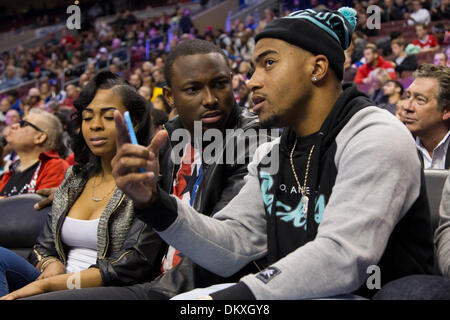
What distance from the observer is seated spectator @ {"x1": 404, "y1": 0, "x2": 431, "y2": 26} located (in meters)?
9.32

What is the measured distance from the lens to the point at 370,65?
7344 mm

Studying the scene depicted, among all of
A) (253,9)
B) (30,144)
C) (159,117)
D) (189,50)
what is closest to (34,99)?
(253,9)

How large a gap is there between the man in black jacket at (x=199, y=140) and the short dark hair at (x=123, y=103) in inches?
5.2

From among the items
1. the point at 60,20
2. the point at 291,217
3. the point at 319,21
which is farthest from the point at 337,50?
the point at 60,20

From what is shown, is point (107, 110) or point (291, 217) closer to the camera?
point (291, 217)

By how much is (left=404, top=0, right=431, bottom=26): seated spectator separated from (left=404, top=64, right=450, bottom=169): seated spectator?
22.2 ft

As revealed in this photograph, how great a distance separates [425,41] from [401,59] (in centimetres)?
85

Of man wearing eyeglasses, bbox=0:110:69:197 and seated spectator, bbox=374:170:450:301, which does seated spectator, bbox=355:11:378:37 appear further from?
seated spectator, bbox=374:170:450:301

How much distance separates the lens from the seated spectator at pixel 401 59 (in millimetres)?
7344

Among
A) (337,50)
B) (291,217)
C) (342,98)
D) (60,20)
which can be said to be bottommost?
(60,20)

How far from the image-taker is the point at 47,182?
128 inches

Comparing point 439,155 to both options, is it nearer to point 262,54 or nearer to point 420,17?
point 262,54

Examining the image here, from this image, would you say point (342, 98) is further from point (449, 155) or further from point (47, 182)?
point (47, 182)

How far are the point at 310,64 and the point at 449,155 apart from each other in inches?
68.7
